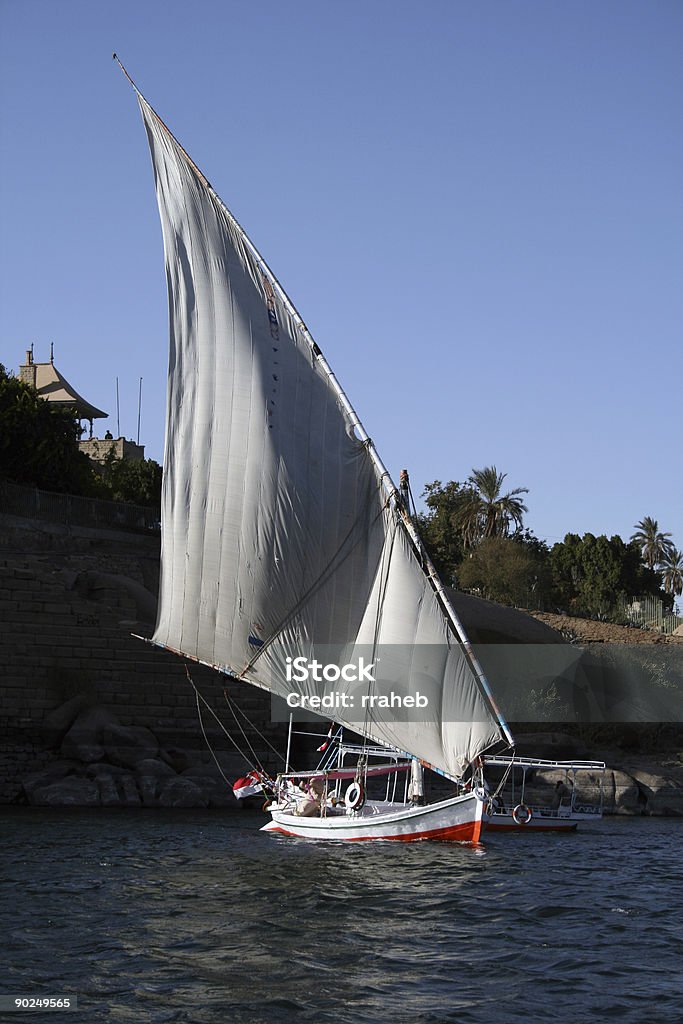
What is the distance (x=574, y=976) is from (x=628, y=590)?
6752cm

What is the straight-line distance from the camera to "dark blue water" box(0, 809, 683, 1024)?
12.1 metres

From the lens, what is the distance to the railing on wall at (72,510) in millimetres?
44344

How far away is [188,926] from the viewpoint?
1542cm

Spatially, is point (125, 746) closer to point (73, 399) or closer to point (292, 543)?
point (292, 543)

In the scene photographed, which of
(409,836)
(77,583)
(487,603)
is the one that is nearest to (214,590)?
(409,836)

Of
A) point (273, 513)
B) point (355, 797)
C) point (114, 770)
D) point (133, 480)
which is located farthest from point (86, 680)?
point (133, 480)

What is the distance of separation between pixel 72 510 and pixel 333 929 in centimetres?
3261

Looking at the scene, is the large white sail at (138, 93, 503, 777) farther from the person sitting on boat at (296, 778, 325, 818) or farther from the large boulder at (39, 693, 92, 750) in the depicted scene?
the large boulder at (39, 693, 92, 750)

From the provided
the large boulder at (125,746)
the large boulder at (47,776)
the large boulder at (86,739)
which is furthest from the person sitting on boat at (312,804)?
the large boulder at (47,776)

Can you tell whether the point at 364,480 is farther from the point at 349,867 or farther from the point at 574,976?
the point at 574,976

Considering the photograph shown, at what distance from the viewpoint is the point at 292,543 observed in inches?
926

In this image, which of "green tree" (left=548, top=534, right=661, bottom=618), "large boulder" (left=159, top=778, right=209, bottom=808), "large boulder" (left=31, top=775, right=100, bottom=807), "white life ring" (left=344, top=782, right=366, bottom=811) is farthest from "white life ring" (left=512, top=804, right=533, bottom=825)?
"green tree" (left=548, top=534, right=661, bottom=618)

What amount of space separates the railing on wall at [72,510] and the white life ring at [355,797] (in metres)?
23.1

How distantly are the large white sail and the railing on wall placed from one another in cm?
2103
